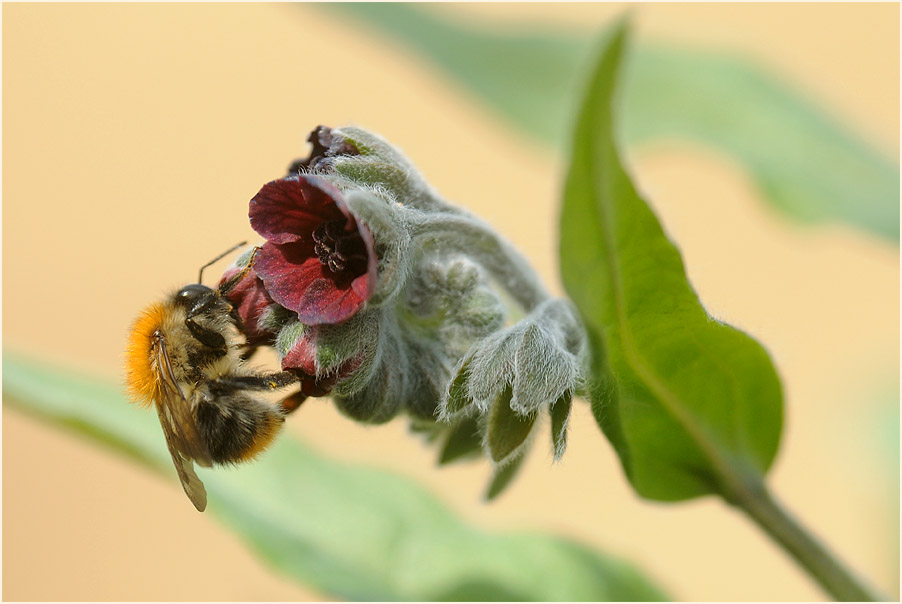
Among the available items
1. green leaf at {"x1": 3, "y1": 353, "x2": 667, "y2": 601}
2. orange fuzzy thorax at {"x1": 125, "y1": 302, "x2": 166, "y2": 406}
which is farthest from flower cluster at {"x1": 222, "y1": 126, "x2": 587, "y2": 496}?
green leaf at {"x1": 3, "y1": 353, "x2": 667, "y2": 601}

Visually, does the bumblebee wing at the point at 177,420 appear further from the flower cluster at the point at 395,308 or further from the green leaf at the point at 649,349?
the green leaf at the point at 649,349

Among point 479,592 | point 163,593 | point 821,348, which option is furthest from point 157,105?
point 479,592

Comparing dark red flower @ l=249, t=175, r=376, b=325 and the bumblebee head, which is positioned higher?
dark red flower @ l=249, t=175, r=376, b=325

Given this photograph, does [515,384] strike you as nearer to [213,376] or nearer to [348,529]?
[213,376]

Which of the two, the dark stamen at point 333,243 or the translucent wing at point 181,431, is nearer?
the dark stamen at point 333,243

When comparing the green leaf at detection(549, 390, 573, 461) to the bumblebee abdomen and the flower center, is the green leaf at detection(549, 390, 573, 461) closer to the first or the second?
the flower center

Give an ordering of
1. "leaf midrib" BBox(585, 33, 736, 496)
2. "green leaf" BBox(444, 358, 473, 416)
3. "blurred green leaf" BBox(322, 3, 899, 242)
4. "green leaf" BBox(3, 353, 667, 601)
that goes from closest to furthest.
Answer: "leaf midrib" BBox(585, 33, 736, 496) → "green leaf" BBox(444, 358, 473, 416) → "green leaf" BBox(3, 353, 667, 601) → "blurred green leaf" BBox(322, 3, 899, 242)

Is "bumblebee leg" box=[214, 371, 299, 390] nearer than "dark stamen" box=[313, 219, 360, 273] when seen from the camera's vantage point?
No

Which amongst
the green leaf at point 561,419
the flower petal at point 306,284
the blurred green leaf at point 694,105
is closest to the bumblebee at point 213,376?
the flower petal at point 306,284
